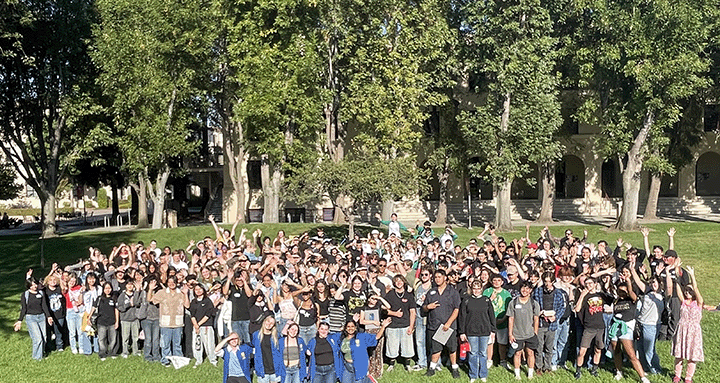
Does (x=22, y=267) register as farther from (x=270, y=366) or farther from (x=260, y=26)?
(x=270, y=366)

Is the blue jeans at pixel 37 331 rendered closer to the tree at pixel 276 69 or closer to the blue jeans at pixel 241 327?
Answer: the blue jeans at pixel 241 327

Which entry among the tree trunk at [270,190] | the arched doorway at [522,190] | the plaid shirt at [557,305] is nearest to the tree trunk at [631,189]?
the arched doorway at [522,190]

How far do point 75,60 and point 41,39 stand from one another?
1.66 meters

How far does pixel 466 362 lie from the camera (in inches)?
411

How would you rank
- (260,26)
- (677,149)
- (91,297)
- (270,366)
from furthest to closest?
(677,149) → (260,26) → (91,297) → (270,366)

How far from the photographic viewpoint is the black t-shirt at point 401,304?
9867 millimetres

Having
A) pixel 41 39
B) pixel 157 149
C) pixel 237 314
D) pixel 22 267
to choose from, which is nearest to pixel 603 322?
pixel 237 314

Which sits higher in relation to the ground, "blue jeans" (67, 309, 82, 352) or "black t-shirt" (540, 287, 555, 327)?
"black t-shirt" (540, 287, 555, 327)

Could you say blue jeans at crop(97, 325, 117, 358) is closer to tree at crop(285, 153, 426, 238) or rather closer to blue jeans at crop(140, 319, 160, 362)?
blue jeans at crop(140, 319, 160, 362)

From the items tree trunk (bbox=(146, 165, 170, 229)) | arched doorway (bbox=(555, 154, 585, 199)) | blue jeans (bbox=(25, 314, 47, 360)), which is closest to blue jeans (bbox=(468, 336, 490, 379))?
blue jeans (bbox=(25, 314, 47, 360))

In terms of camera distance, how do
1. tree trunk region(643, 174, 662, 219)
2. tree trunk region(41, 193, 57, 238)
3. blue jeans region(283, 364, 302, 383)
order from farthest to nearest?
1. tree trunk region(643, 174, 662, 219)
2. tree trunk region(41, 193, 57, 238)
3. blue jeans region(283, 364, 302, 383)

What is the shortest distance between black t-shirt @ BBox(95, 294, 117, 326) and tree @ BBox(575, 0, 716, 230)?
72.3ft

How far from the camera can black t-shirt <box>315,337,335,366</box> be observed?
8.70m

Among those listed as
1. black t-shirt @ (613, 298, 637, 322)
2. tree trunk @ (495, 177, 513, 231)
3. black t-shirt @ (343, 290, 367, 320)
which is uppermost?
tree trunk @ (495, 177, 513, 231)
